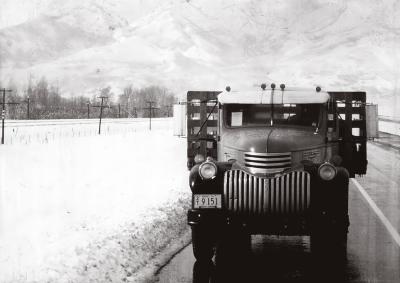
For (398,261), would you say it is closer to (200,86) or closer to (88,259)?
(88,259)

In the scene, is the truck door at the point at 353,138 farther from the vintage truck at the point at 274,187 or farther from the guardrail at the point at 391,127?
the guardrail at the point at 391,127

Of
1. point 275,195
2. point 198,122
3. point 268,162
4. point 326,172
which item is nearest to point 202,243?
point 275,195

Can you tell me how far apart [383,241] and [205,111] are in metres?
4.61

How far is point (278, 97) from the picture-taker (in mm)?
8883

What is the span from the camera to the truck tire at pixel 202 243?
7.89 m

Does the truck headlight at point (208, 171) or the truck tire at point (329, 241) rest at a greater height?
the truck headlight at point (208, 171)

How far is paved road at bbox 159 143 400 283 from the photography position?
23.8 feet

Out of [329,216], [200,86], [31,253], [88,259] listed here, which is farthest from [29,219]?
[200,86]

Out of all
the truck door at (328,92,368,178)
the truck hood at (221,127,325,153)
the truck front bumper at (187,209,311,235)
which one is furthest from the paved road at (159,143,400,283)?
the truck hood at (221,127,325,153)

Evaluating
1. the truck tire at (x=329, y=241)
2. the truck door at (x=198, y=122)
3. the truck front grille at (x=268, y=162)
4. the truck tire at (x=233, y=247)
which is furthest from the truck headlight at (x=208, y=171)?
the truck door at (x=198, y=122)

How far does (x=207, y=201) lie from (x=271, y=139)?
1.21 m

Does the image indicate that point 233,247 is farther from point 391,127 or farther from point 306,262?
point 391,127

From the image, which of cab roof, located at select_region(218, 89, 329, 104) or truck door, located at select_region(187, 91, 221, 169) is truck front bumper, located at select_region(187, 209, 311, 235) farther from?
truck door, located at select_region(187, 91, 221, 169)

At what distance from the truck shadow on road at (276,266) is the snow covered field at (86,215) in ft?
2.82
